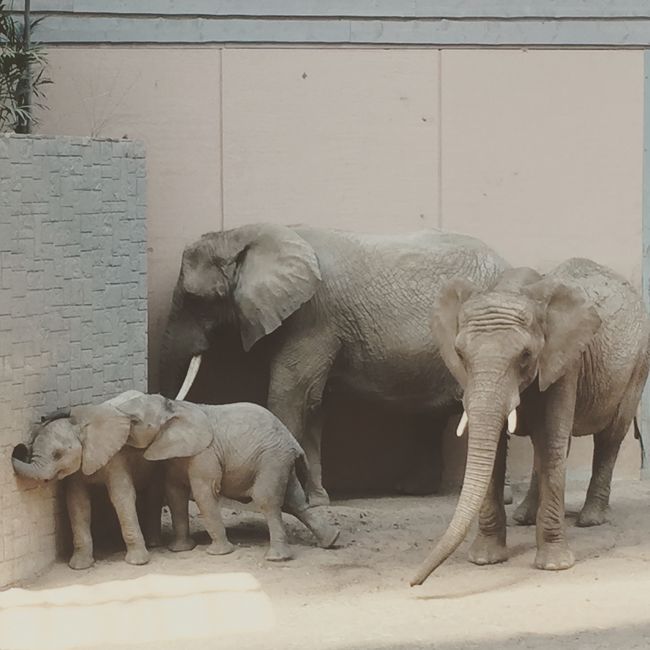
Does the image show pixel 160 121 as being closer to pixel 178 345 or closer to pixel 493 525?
pixel 178 345

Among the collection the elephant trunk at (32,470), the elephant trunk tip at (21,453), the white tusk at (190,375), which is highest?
the white tusk at (190,375)

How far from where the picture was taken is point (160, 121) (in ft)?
32.0

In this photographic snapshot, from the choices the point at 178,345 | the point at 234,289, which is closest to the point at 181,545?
the point at 178,345

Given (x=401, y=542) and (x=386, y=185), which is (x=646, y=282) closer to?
(x=386, y=185)

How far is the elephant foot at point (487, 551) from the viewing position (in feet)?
25.5

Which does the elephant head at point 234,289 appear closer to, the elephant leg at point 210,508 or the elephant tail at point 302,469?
the elephant tail at point 302,469

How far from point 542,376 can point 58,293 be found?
7.12ft

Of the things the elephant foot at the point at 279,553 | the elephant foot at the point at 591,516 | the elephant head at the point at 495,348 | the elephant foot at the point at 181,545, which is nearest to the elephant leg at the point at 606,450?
the elephant foot at the point at 591,516

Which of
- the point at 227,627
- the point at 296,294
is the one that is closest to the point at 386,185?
the point at 296,294

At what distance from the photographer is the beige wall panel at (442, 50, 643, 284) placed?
32.8 feet

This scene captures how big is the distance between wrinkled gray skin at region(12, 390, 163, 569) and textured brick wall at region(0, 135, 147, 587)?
0.09m

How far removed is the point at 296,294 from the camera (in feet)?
30.0

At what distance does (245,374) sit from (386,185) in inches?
53.1

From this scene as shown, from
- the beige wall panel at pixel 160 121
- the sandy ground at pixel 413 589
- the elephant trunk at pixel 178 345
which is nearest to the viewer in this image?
the sandy ground at pixel 413 589
